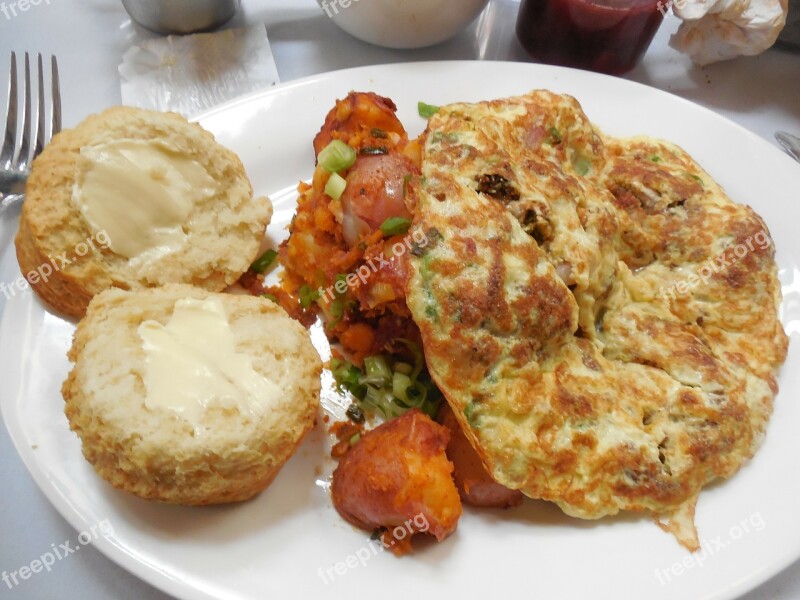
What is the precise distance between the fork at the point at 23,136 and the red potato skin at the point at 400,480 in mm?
2186

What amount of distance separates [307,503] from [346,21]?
271 centimetres

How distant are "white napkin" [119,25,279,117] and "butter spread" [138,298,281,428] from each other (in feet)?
5.61

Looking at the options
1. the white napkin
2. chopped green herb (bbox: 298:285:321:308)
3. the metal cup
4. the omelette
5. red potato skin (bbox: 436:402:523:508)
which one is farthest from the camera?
the metal cup

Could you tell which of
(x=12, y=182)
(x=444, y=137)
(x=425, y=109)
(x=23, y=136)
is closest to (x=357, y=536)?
(x=444, y=137)

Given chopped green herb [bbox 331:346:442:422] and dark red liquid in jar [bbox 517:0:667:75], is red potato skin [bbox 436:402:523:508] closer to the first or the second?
chopped green herb [bbox 331:346:442:422]

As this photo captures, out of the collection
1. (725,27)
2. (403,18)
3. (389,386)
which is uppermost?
(725,27)

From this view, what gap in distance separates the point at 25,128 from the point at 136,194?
1164 millimetres

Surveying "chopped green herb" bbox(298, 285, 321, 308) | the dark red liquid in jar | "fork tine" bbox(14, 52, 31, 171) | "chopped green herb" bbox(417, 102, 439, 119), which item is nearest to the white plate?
"chopped green herb" bbox(298, 285, 321, 308)

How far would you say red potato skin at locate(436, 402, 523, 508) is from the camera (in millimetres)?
2172

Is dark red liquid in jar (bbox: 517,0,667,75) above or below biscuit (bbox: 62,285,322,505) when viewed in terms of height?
above

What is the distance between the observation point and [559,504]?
2.07 m

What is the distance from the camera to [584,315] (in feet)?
7.54

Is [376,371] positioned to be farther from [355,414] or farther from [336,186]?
[336,186]

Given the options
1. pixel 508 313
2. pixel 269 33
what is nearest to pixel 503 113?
pixel 508 313
